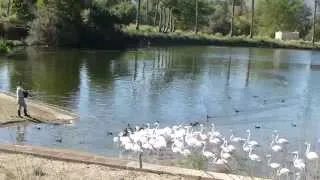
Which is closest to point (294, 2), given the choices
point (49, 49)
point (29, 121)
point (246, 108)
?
point (49, 49)

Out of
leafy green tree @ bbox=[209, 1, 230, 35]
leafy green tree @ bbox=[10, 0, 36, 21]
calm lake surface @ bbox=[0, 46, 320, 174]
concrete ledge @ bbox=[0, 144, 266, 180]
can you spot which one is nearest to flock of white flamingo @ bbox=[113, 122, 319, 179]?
concrete ledge @ bbox=[0, 144, 266, 180]

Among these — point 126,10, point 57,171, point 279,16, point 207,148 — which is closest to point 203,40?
point 126,10

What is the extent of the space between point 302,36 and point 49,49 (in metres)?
73.1

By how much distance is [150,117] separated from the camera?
98.0 feet

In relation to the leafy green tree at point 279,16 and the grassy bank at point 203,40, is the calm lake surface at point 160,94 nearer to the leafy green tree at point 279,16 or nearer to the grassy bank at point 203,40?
the grassy bank at point 203,40

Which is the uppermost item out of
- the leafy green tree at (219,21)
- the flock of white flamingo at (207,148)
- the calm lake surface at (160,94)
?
the leafy green tree at (219,21)

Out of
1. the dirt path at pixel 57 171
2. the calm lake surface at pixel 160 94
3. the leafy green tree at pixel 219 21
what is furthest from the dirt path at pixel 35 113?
the leafy green tree at pixel 219 21

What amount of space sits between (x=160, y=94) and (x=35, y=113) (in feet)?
37.8

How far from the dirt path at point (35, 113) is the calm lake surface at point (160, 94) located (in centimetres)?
85

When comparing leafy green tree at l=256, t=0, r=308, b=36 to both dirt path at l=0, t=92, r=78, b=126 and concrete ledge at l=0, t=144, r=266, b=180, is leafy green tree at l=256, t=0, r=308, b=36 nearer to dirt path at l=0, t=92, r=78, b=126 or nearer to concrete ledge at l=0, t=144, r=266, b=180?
dirt path at l=0, t=92, r=78, b=126

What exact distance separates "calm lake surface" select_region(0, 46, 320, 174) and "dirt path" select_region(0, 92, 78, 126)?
85cm

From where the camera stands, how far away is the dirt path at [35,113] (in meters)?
26.4

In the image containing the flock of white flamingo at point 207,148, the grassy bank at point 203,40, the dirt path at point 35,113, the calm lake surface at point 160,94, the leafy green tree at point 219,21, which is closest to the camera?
the flock of white flamingo at point 207,148

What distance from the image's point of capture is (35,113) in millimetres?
28234
